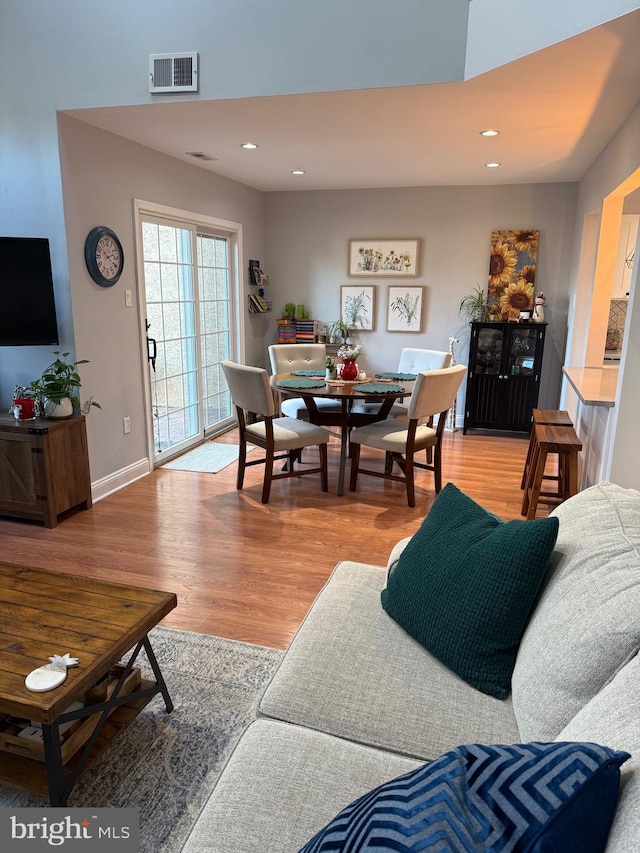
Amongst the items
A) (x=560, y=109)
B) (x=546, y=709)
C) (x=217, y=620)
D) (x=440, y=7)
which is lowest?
(x=217, y=620)

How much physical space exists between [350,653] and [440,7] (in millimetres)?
2948

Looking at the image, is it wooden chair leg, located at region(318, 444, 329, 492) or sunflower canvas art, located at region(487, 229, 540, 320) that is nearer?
wooden chair leg, located at region(318, 444, 329, 492)

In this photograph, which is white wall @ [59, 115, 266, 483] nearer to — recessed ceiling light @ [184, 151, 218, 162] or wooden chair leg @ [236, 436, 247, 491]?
recessed ceiling light @ [184, 151, 218, 162]

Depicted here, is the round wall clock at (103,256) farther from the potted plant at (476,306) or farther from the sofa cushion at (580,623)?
the potted plant at (476,306)

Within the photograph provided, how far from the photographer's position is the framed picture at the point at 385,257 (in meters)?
6.07

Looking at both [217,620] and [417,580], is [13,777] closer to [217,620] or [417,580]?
[217,620]

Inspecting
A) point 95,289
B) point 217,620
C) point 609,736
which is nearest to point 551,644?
point 609,736

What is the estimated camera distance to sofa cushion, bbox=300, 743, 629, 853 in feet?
2.35

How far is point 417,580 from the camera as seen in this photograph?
5.42ft

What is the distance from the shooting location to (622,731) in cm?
90

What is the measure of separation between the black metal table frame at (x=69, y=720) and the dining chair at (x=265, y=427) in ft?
7.09

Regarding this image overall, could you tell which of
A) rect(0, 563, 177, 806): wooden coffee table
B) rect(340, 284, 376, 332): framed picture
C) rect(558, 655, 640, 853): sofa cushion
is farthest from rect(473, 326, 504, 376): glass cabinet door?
rect(558, 655, 640, 853): sofa cushion

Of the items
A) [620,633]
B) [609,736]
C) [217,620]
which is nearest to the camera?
[609,736]

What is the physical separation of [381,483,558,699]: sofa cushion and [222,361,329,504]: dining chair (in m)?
2.31
